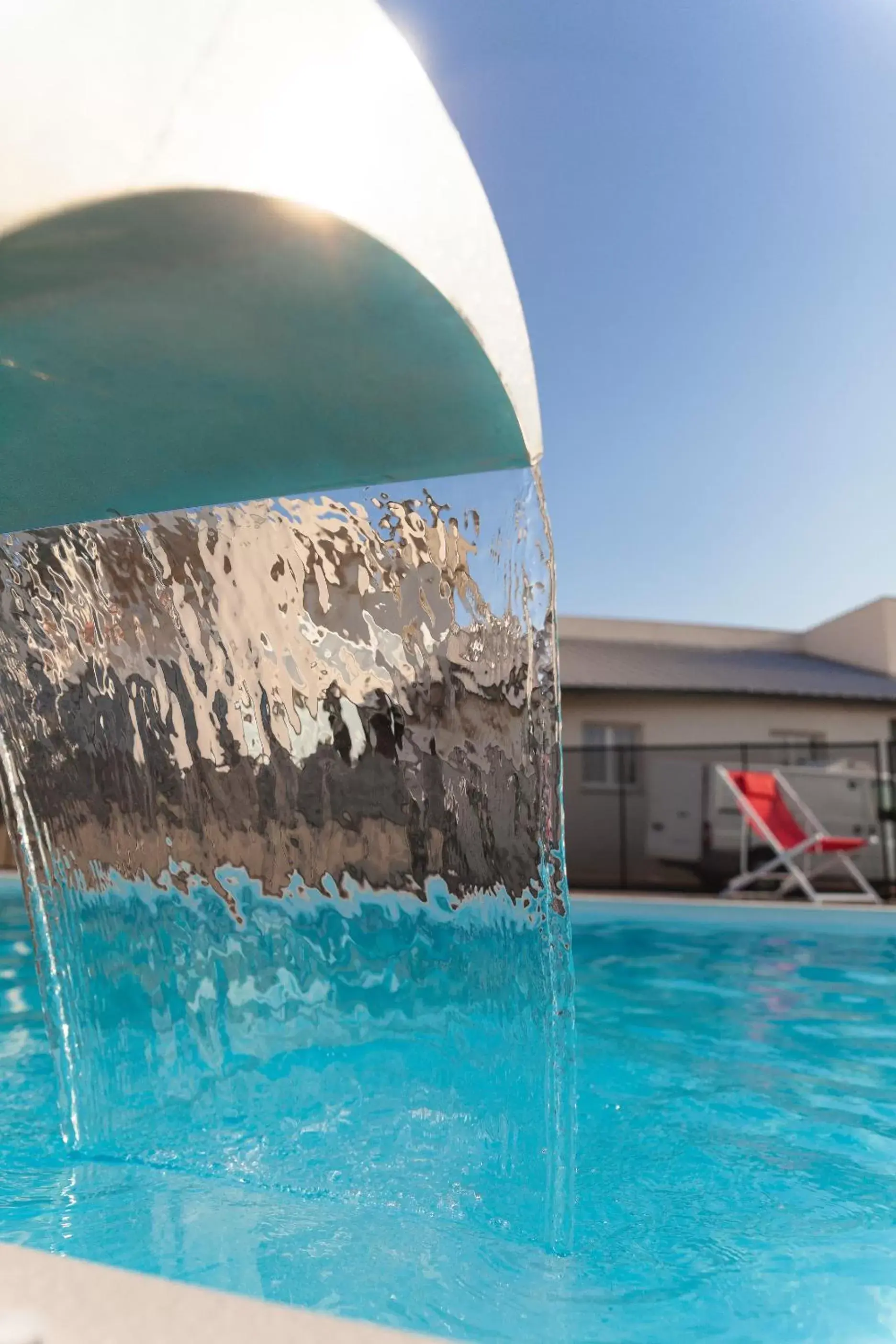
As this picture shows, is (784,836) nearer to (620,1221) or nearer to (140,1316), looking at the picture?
(620,1221)

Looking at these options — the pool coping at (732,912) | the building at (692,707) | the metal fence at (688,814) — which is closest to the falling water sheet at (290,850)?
the pool coping at (732,912)

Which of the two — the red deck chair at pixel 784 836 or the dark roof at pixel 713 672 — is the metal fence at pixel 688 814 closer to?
the red deck chair at pixel 784 836

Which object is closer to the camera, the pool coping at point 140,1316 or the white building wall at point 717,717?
the pool coping at point 140,1316

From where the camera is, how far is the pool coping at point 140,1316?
91cm

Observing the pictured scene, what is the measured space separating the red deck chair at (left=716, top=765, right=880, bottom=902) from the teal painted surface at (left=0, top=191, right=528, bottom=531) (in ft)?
28.8

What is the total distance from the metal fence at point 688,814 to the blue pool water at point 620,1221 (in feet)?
26.5

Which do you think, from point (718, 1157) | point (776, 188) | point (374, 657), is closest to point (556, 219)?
point (776, 188)

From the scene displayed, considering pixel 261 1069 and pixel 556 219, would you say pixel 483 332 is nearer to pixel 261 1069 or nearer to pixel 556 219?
pixel 261 1069

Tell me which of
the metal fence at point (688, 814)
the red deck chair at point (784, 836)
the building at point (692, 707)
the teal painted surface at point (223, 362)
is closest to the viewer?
the teal painted surface at point (223, 362)

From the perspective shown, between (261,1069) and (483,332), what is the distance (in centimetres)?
224

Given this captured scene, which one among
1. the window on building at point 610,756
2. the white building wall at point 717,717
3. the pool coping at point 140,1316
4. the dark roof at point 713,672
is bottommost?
the pool coping at point 140,1316

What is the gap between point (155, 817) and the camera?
2943mm

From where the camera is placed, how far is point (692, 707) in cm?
1712

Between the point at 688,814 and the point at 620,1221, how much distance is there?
10.8 meters
